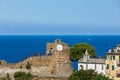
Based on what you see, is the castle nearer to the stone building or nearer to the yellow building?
the stone building

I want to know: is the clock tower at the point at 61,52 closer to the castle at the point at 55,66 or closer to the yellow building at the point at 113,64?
the castle at the point at 55,66

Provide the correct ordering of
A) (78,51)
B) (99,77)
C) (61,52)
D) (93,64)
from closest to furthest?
(99,77) < (61,52) < (93,64) < (78,51)

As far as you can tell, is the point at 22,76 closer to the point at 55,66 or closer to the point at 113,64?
the point at 55,66

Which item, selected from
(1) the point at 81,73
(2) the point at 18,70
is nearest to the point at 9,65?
(2) the point at 18,70

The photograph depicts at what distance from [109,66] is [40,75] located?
722 cm

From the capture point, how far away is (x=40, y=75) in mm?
61125

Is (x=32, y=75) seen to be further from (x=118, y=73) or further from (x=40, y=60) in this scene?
(x=118, y=73)

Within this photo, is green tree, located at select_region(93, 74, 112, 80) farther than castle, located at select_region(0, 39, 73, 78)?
No

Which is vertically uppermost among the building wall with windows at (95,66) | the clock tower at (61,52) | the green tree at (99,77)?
the clock tower at (61,52)

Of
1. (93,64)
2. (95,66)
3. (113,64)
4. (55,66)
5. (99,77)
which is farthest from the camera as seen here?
(93,64)

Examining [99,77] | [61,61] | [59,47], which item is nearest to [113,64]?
[99,77]

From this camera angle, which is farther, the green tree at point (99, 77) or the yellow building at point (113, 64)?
the yellow building at point (113, 64)

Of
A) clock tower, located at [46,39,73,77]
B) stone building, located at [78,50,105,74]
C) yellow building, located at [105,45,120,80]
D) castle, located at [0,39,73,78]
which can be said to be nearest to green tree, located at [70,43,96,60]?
stone building, located at [78,50,105,74]

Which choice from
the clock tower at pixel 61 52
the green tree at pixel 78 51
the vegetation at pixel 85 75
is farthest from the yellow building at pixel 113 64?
the green tree at pixel 78 51
